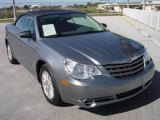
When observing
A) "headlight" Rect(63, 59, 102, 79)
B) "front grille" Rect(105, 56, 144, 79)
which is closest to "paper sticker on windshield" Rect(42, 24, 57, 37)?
"headlight" Rect(63, 59, 102, 79)

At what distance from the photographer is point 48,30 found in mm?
5316

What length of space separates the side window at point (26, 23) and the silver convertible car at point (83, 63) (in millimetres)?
113

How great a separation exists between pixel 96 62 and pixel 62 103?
1.05 m

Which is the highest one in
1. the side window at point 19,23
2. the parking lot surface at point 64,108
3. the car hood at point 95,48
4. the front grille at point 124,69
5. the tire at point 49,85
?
the side window at point 19,23

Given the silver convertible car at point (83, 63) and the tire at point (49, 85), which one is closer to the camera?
the silver convertible car at point (83, 63)

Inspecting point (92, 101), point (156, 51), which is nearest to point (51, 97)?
point (92, 101)

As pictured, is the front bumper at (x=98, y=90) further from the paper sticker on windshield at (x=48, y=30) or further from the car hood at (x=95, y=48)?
the paper sticker on windshield at (x=48, y=30)

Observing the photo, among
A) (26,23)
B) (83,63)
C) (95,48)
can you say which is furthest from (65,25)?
(83,63)

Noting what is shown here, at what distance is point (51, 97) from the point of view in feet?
15.1

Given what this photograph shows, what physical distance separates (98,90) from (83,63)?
0.46 metres

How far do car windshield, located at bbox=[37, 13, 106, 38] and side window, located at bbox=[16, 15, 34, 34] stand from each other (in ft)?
0.86

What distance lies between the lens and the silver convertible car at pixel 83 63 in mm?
3977

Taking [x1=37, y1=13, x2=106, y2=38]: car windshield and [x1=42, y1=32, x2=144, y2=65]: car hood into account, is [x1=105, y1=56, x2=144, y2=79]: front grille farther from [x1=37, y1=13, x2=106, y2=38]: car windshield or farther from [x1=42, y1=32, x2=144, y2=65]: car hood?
[x1=37, y1=13, x2=106, y2=38]: car windshield

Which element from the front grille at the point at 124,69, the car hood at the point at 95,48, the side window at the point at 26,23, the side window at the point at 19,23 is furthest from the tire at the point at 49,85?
the side window at the point at 19,23
